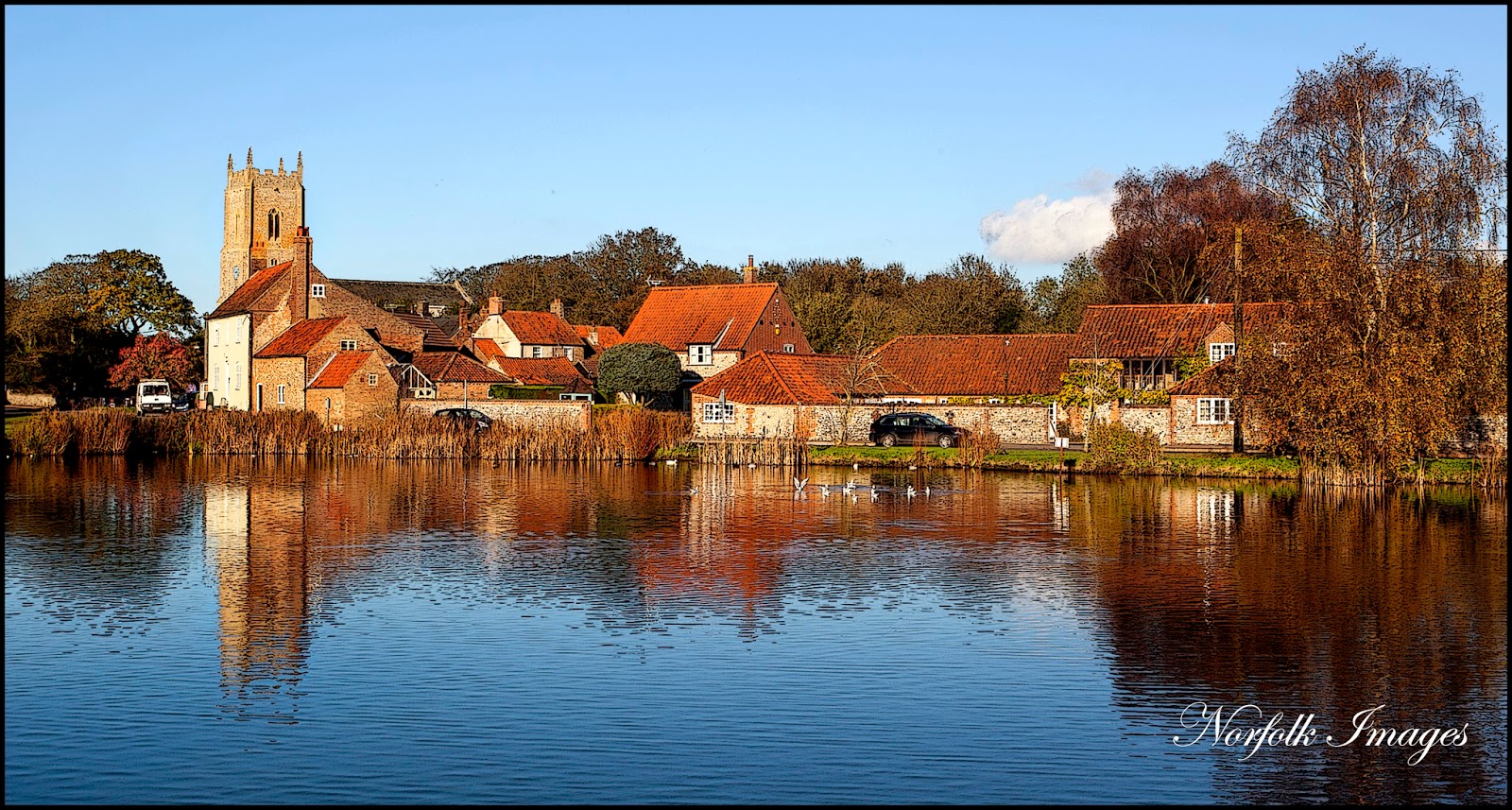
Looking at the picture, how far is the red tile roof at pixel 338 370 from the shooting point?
5834cm

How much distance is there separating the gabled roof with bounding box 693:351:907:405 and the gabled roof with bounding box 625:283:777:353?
1580 cm

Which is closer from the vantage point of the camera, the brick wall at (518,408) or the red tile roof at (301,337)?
the brick wall at (518,408)

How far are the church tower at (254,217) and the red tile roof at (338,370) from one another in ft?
159

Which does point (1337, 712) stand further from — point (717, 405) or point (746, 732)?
point (717, 405)

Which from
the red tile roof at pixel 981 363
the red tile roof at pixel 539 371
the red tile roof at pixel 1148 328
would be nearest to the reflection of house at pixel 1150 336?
the red tile roof at pixel 1148 328

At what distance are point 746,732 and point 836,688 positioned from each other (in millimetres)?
1771

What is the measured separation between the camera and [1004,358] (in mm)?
58500

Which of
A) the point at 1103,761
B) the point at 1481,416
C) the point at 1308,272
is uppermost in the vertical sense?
the point at 1308,272

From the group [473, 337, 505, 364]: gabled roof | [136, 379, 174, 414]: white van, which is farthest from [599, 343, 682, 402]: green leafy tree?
[136, 379, 174, 414]: white van

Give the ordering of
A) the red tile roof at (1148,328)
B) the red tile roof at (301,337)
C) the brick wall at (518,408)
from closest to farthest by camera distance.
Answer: the brick wall at (518,408) → the red tile roof at (1148,328) → the red tile roof at (301,337)

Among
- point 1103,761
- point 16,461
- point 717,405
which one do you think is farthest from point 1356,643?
point 16,461

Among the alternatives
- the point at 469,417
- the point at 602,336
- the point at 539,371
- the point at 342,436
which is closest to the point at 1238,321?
the point at 469,417

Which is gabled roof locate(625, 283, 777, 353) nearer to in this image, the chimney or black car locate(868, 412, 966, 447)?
the chimney

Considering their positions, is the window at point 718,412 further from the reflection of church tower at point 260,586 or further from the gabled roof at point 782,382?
the reflection of church tower at point 260,586
